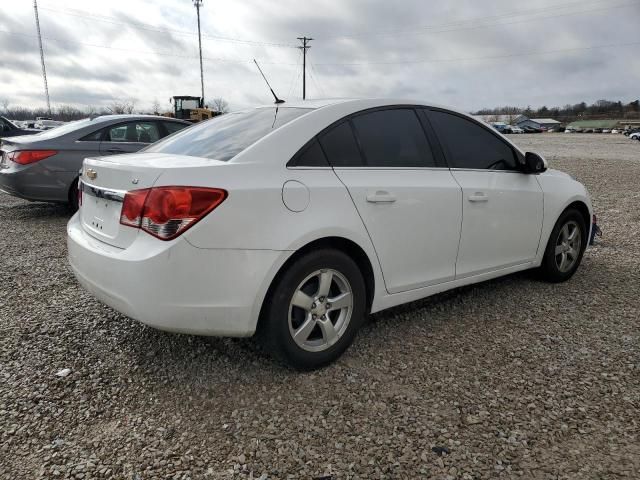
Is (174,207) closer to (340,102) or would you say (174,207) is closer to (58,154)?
(340,102)

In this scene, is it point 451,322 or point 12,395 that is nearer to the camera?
point 12,395

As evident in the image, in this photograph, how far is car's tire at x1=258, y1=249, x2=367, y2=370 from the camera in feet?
8.65

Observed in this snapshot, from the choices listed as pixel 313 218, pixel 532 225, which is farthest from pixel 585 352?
pixel 313 218

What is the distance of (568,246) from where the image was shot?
4594 millimetres

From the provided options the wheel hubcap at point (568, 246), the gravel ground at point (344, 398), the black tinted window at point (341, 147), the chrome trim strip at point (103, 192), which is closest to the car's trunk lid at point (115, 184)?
the chrome trim strip at point (103, 192)

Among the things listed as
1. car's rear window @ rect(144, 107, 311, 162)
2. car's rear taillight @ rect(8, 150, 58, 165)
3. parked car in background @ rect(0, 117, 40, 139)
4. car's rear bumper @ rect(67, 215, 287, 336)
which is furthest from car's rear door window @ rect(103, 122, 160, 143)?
parked car in background @ rect(0, 117, 40, 139)

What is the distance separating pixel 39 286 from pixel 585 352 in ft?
13.9

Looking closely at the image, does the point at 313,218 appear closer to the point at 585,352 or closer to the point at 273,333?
the point at 273,333

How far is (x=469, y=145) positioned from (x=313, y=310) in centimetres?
185

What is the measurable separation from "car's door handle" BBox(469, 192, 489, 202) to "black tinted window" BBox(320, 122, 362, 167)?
1.00m

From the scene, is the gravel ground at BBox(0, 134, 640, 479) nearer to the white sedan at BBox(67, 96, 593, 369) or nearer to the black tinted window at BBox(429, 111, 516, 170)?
the white sedan at BBox(67, 96, 593, 369)

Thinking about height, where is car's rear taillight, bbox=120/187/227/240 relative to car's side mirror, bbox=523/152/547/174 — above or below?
below

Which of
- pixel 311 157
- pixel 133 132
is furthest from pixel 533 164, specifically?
pixel 133 132

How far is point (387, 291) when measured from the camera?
315cm
